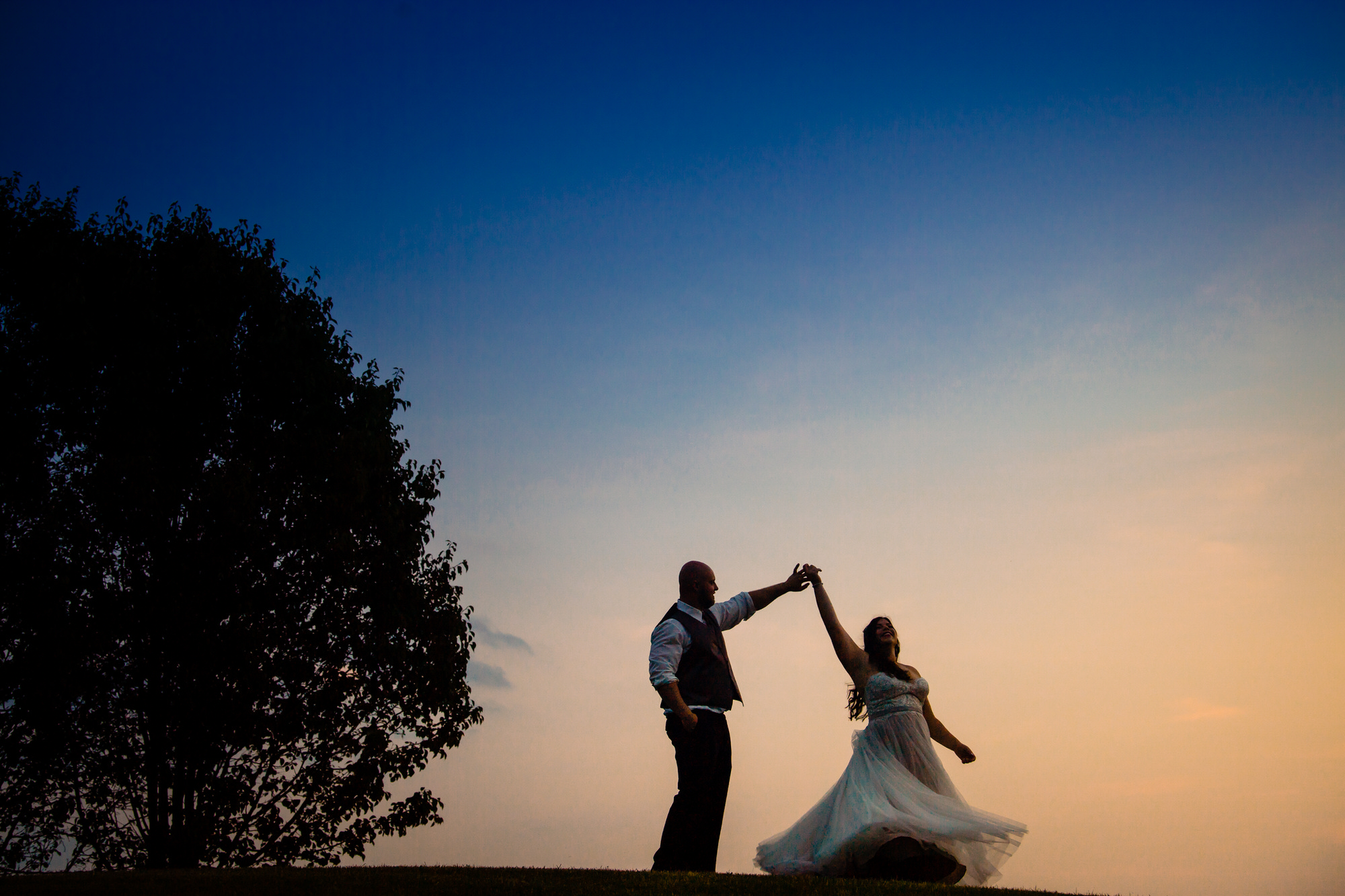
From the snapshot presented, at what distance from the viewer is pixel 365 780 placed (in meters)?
17.0

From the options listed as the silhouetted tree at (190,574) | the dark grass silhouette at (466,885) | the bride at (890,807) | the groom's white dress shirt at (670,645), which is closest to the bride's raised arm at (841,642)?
the bride at (890,807)

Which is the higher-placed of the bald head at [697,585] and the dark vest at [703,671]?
the bald head at [697,585]

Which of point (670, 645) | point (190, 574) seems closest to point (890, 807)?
point (670, 645)

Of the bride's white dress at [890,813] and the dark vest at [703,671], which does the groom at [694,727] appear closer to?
the dark vest at [703,671]

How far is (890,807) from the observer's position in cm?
927

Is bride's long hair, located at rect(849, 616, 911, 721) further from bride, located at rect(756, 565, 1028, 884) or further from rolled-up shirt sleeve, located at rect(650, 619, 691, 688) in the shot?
rolled-up shirt sleeve, located at rect(650, 619, 691, 688)

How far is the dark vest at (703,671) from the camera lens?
30.5ft

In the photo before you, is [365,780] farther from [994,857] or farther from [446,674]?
[994,857]

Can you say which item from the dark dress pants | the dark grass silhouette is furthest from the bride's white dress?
the dark dress pants

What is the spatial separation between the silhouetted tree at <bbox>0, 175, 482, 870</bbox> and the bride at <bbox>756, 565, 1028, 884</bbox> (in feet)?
30.5

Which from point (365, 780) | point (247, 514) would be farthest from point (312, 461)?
point (365, 780)

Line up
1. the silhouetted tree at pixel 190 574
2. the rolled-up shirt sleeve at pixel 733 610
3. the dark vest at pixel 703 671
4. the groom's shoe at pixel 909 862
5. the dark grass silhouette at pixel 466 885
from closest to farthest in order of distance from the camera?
1. the dark grass silhouette at pixel 466 885
2. the groom's shoe at pixel 909 862
3. the dark vest at pixel 703 671
4. the rolled-up shirt sleeve at pixel 733 610
5. the silhouetted tree at pixel 190 574

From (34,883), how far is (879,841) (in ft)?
27.2

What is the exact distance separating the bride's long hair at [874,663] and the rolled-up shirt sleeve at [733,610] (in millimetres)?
1525
